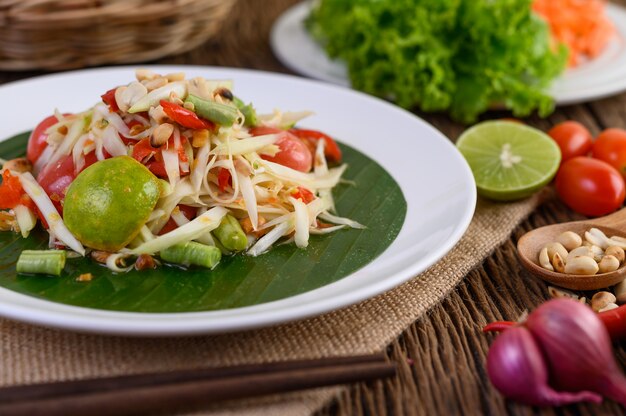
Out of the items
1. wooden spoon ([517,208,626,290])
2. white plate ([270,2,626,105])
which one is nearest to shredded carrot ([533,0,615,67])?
white plate ([270,2,626,105])

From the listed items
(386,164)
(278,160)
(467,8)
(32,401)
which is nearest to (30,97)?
(278,160)

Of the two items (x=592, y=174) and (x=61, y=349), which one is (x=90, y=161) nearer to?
(x=61, y=349)

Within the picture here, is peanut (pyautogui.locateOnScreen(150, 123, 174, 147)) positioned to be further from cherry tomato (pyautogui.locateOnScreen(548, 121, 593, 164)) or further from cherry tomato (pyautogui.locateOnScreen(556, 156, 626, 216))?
cherry tomato (pyautogui.locateOnScreen(548, 121, 593, 164))

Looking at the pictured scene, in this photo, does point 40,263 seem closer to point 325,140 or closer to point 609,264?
point 325,140

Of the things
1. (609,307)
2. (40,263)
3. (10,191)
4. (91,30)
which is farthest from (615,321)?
(91,30)

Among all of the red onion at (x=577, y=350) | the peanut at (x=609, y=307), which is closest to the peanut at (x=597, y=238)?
the peanut at (x=609, y=307)

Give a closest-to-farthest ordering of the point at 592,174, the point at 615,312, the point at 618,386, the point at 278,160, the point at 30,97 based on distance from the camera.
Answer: the point at 618,386 → the point at 615,312 → the point at 278,160 → the point at 592,174 → the point at 30,97
